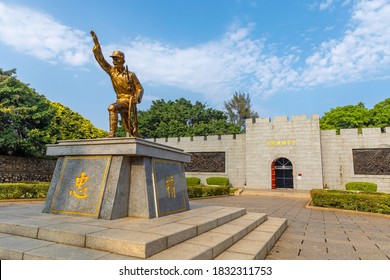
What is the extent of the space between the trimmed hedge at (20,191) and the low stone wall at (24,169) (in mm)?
8831

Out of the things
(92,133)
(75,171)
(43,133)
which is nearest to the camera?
(75,171)

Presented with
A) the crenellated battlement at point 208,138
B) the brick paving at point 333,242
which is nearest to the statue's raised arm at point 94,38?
the brick paving at point 333,242

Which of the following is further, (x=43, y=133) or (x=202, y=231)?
(x=43, y=133)

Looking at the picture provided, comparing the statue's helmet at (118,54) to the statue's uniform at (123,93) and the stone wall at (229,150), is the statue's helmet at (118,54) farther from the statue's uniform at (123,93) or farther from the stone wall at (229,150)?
the stone wall at (229,150)

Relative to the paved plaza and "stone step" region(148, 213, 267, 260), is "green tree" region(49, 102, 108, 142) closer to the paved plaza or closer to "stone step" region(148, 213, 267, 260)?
the paved plaza

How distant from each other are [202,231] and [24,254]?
2527 millimetres

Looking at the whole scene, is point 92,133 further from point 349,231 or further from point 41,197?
point 349,231

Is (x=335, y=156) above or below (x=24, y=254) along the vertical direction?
above

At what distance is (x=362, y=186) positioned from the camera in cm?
1658

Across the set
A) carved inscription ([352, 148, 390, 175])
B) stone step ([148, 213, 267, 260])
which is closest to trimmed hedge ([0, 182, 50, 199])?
stone step ([148, 213, 267, 260])

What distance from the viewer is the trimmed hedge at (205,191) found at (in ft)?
44.3

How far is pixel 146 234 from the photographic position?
3285mm
